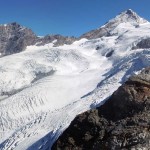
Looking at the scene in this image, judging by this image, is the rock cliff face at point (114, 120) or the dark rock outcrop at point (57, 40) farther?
the dark rock outcrop at point (57, 40)

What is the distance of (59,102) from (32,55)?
3864cm

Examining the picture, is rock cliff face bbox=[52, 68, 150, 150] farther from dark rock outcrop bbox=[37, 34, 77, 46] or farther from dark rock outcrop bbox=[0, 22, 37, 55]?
dark rock outcrop bbox=[0, 22, 37, 55]

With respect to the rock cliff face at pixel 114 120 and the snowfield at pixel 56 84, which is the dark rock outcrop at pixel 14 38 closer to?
the snowfield at pixel 56 84

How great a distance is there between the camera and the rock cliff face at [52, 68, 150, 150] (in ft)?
53.4

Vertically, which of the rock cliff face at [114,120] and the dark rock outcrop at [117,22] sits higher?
the dark rock outcrop at [117,22]

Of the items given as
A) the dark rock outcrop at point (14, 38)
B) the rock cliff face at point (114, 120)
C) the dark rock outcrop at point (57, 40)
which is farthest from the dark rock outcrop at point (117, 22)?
the rock cliff face at point (114, 120)

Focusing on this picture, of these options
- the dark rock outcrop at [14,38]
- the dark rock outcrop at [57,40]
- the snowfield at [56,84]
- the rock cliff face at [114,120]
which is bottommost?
the rock cliff face at [114,120]

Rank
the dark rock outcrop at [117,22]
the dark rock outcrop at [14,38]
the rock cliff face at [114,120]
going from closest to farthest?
the rock cliff face at [114,120] → the dark rock outcrop at [14,38] → the dark rock outcrop at [117,22]

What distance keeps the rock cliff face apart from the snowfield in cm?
764

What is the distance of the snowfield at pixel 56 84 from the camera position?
3834 cm

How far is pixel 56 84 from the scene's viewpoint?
71.2 m

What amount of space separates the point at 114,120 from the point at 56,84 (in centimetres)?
5221

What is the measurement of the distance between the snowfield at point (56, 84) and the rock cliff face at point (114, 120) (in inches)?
301

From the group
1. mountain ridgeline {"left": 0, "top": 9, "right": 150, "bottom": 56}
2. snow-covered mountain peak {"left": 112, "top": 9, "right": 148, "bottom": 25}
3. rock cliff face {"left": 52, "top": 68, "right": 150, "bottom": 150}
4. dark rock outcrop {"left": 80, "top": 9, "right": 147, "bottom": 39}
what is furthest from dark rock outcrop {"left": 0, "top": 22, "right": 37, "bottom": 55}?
rock cliff face {"left": 52, "top": 68, "right": 150, "bottom": 150}
